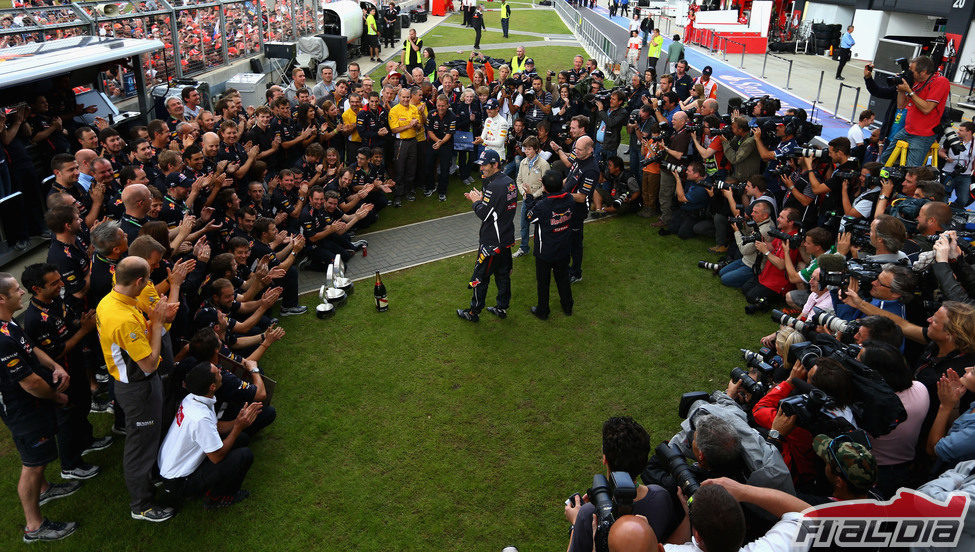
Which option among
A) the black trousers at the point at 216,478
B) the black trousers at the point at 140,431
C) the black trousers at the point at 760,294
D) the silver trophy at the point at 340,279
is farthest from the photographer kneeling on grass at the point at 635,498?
the silver trophy at the point at 340,279

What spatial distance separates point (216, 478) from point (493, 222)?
4.13m

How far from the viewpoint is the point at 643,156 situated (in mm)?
11781

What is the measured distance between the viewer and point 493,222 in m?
7.63

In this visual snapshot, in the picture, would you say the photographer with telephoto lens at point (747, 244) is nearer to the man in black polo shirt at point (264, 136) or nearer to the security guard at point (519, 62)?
the man in black polo shirt at point (264, 136)

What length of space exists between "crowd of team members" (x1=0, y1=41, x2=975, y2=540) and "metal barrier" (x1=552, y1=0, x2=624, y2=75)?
12.4 meters

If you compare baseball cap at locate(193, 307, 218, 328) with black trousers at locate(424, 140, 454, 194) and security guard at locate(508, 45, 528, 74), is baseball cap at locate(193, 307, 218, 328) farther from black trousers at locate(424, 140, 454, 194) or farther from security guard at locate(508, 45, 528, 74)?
security guard at locate(508, 45, 528, 74)

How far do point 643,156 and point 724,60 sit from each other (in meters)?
20.2

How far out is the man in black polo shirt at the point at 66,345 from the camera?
4969mm

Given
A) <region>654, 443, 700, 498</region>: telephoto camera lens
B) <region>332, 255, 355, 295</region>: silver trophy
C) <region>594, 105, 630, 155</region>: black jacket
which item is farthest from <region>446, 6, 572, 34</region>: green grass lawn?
<region>654, 443, 700, 498</region>: telephoto camera lens

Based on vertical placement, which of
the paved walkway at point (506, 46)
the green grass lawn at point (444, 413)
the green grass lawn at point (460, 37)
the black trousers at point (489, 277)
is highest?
the green grass lawn at point (460, 37)

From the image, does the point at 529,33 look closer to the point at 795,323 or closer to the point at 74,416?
the point at 795,323

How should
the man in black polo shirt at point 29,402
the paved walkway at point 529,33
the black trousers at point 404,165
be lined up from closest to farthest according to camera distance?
1. the man in black polo shirt at point 29,402
2. the black trousers at point 404,165
3. the paved walkway at point 529,33

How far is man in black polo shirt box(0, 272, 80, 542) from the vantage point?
4.48 m

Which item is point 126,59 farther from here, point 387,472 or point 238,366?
point 387,472
